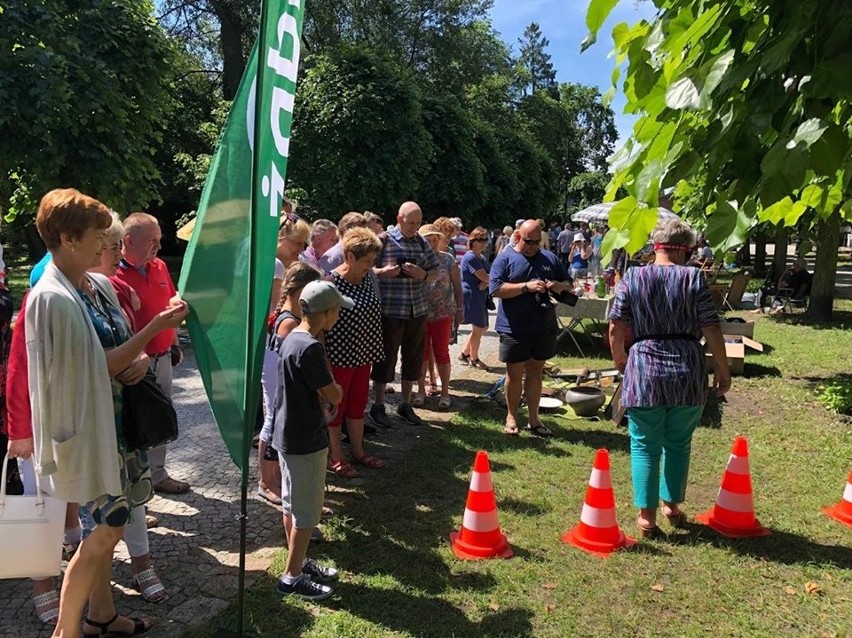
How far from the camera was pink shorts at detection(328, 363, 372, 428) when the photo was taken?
479cm

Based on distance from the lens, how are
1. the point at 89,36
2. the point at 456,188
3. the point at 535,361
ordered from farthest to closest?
the point at 456,188, the point at 89,36, the point at 535,361

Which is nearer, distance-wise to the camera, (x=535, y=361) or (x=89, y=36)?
(x=535, y=361)

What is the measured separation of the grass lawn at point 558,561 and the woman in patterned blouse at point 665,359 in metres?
0.46

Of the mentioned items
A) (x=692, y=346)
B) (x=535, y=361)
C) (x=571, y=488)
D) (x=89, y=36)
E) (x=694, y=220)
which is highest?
(x=89, y=36)

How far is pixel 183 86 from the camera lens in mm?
23047

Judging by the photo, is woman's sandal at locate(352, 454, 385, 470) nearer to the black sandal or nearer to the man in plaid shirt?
the man in plaid shirt

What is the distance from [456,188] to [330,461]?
18.1 metres

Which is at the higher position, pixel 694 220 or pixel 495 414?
pixel 694 220

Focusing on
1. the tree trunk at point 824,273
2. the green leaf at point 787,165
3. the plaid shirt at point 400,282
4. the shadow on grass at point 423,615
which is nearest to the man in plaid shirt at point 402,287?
the plaid shirt at point 400,282

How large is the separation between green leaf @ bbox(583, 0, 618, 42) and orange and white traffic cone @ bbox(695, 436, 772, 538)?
10.8ft

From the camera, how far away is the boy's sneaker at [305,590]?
325 centimetres

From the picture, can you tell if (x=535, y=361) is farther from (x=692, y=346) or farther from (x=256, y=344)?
(x=256, y=344)

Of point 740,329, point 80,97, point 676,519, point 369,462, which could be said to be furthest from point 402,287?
point 740,329

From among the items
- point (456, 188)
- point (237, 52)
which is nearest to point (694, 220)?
point (456, 188)
